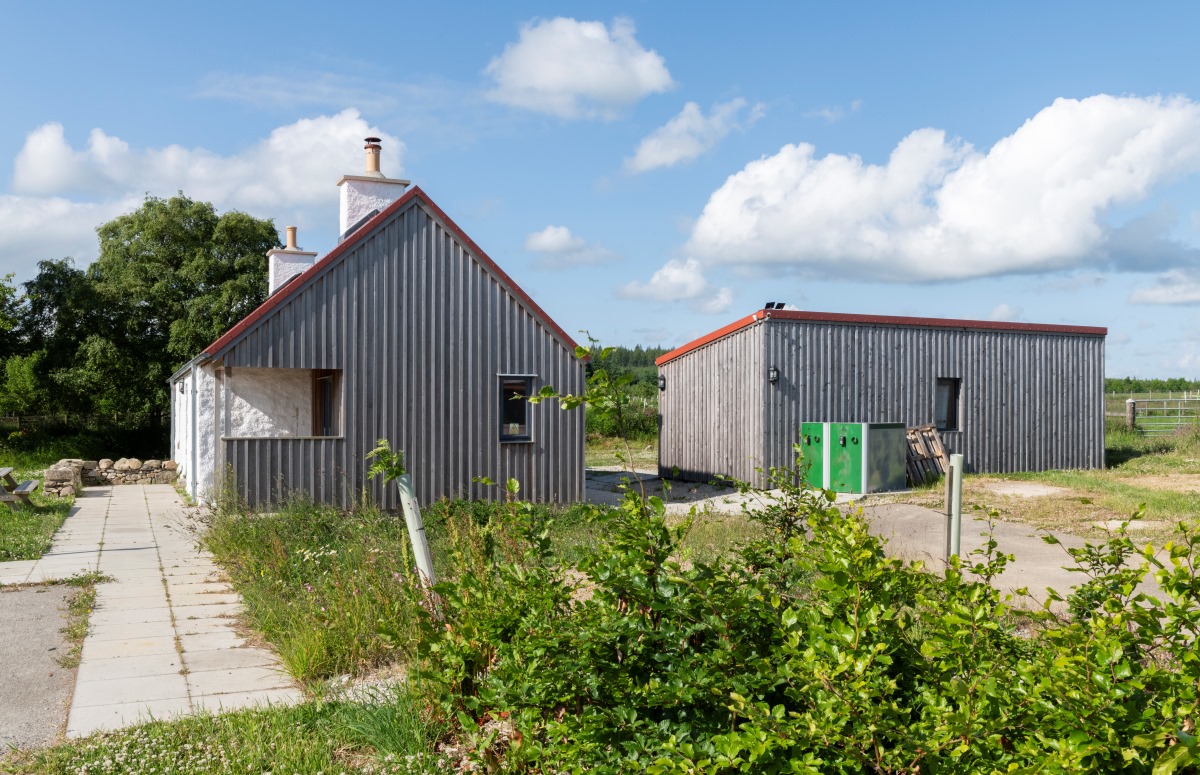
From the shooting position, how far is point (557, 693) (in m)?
3.23

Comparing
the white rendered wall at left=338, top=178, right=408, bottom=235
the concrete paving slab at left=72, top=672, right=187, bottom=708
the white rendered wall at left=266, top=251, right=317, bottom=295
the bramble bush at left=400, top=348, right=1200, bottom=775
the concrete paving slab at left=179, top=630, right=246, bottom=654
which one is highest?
the white rendered wall at left=338, top=178, right=408, bottom=235

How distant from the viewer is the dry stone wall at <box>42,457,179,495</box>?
18875 millimetres

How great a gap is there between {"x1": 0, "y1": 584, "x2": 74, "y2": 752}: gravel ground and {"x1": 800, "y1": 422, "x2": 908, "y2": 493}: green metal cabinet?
12572mm

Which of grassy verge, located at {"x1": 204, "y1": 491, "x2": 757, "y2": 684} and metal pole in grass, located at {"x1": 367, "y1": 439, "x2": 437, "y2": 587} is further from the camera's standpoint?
grassy verge, located at {"x1": 204, "y1": 491, "x2": 757, "y2": 684}

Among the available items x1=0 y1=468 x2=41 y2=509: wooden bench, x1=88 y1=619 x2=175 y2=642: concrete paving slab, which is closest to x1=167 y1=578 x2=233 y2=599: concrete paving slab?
x1=88 y1=619 x2=175 y2=642: concrete paving slab

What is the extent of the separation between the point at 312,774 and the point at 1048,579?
7.50 meters

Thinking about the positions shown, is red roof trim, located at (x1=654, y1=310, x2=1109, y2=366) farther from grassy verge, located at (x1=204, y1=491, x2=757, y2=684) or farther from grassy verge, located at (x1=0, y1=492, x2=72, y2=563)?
grassy verge, located at (x1=0, y1=492, x2=72, y2=563)

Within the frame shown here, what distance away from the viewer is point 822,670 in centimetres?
258

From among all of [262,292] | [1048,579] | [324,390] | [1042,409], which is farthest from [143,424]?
[1048,579]

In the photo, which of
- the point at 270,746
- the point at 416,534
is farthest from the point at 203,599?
the point at 270,746

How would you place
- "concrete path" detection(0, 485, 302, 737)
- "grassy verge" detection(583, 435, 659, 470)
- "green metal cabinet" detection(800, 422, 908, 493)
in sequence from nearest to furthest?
1. "concrete path" detection(0, 485, 302, 737)
2. "green metal cabinet" detection(800, 422, 908, 493)
3. "grassy verge" detection(583, 435, 659, 470)

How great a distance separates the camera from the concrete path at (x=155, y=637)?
5.35m

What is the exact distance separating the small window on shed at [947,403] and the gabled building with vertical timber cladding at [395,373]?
352 inches

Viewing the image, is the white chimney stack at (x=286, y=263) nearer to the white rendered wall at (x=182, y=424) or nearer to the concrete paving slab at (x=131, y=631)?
the white rendered wall at (x=182, y=424)
